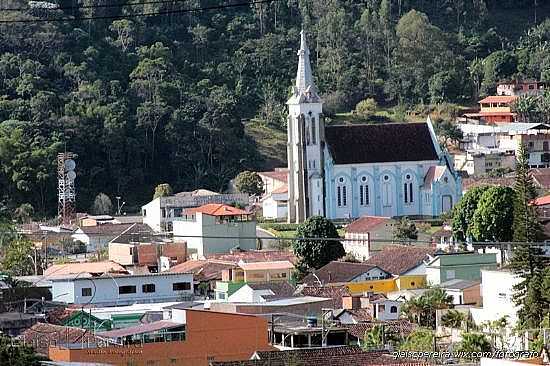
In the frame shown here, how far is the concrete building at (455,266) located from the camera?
4453 cm

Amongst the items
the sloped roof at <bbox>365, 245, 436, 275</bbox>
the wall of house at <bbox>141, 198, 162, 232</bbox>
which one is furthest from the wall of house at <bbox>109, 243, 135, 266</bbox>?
the wall of house at <bbox>141, 198, 162, 232</bbox>

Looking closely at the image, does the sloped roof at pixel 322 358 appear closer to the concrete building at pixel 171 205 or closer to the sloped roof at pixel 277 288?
the sloped roof at pixel 277 288

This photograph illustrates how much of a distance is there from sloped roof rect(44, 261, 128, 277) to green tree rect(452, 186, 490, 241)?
10.9 meters

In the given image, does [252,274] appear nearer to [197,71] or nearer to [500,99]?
[500,99]

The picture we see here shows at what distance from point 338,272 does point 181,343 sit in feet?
70.4

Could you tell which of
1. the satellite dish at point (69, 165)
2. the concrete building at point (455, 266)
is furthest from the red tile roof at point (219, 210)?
the concrete building at point (455, 266)

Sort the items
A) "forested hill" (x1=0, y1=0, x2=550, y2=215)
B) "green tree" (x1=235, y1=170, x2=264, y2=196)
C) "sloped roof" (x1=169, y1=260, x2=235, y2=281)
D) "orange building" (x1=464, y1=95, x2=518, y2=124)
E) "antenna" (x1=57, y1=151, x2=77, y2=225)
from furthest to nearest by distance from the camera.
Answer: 1. "orange building" (x1=464, y1=95, x2=518, y2=124)
2. "forested hill" (x1=0, y1=0, x2=550, y2=215)
3. "green tree" (x1=235, y1=170, x2=264, y2=196)
4. "antenna" (x1=57, y1=151, x2=77, y2=225)
5. "sloped roof" (x1=169, y1=260, x2=235, y2=281)

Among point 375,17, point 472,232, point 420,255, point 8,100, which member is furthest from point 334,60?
point 420,255

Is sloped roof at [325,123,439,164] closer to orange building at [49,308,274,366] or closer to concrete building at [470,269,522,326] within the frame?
concrete building at [470,269,522,326]

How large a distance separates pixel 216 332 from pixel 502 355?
13.7ft

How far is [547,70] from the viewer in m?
89.3

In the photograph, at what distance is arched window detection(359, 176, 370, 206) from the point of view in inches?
2798

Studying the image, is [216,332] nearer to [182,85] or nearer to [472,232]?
[472,232]

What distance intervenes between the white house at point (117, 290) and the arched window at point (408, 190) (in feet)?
99.3
